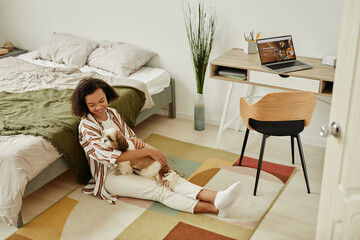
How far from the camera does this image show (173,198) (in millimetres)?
2648

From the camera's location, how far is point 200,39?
140 inches

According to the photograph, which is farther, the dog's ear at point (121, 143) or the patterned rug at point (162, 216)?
the dog's ear at point (121, 143)

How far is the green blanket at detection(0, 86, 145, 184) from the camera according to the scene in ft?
8.91

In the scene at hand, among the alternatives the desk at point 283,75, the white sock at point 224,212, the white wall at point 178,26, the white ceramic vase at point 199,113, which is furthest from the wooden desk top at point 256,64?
the white sock at point 224,212

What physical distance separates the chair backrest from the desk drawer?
0.26 m

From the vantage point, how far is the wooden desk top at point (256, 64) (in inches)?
113

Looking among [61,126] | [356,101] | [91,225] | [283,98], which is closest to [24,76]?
[61,126]

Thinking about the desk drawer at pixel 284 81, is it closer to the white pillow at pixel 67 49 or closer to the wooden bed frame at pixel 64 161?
the wooden bed frame at pixel 64 161

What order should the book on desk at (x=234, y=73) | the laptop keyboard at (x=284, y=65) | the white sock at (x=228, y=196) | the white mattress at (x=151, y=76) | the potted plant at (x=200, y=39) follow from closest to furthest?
the white sock at (x=228, y=196) → the laptop keyboard at (x=284, y=65) → the book on desk at (x=234, y=73) → the potted plant at (x=200, y=39) → the white mattress at (x=151, y=76)

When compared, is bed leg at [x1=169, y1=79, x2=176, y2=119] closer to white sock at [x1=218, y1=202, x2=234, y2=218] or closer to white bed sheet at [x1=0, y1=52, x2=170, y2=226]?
white bed sheet at [x1=0, y1=52, x2=170, y2=226]

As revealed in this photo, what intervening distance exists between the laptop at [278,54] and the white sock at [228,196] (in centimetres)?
100

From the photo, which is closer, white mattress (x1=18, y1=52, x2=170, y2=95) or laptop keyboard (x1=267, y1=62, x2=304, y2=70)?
laptop keyboard (x1=267, y1=62, x2=304, y2=70)

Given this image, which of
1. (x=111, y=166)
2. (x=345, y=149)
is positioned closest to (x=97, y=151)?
(x=111, y=166)

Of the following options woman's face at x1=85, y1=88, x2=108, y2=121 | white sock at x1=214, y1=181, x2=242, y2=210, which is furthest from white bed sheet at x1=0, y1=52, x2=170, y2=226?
white sock at x1=214, y1=181, x2=242, y2=210
